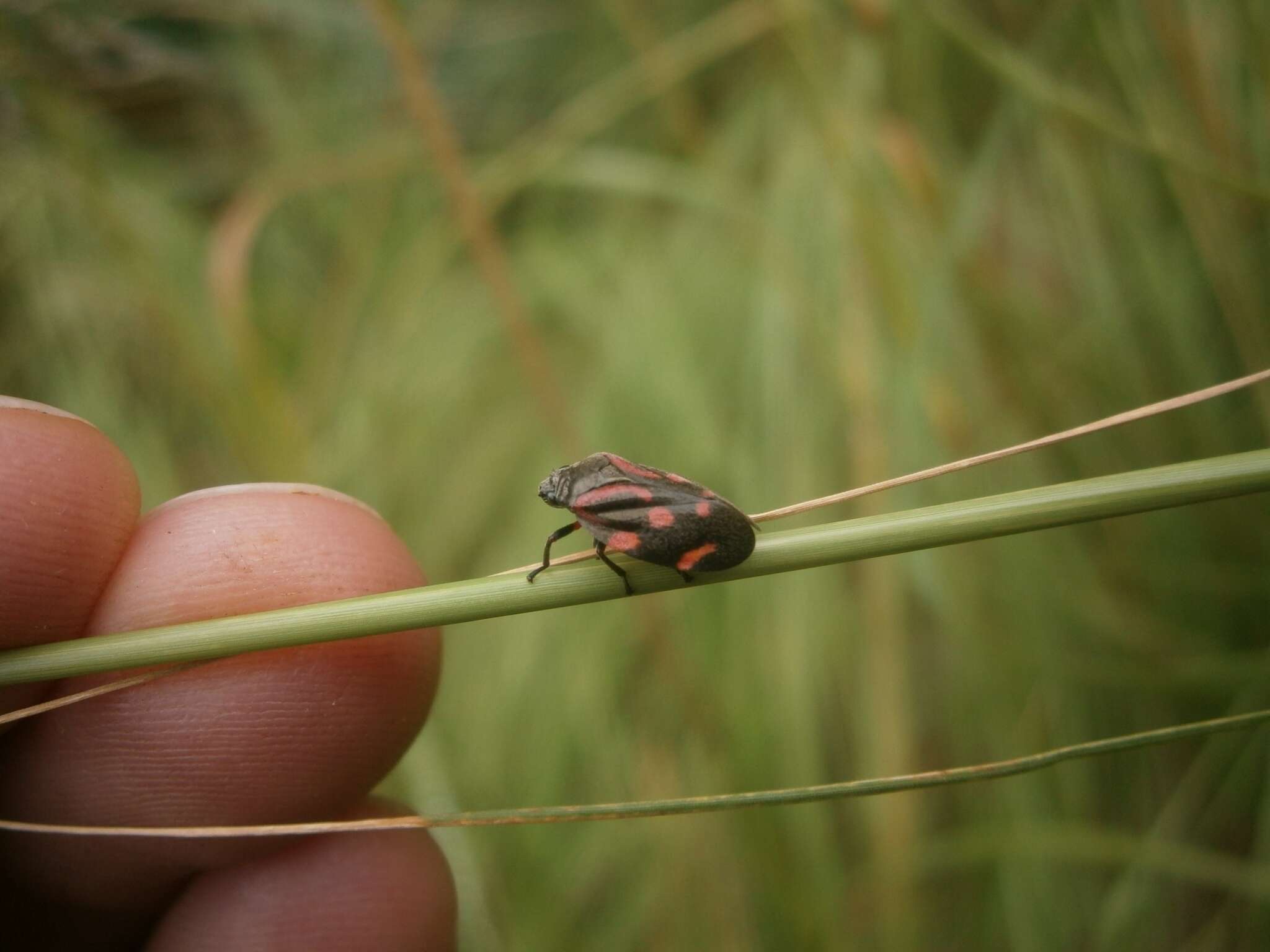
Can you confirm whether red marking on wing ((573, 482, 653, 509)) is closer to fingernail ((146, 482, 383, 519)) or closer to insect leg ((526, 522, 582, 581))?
insect leg ((526, 522, 582, 581))

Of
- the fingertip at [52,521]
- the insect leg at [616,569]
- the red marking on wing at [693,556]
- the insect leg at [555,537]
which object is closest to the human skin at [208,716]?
the fingertip at [52,521]

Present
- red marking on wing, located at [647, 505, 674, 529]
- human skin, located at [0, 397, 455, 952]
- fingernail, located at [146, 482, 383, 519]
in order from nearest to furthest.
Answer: red marking on wing, located at [647, 505, 674, 529] → human skin, located at [0, 397, 455, 952] → fingernail, located at [146, 482, 383, 519]

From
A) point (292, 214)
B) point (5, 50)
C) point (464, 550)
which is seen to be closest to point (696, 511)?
point (464, 550)

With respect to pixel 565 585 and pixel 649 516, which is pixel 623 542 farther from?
pixel 565 585

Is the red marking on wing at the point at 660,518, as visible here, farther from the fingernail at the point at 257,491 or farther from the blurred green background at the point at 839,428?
the blurred green background at the point at 839,428

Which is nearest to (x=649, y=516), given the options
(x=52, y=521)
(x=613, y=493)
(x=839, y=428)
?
(x=613, y=493)

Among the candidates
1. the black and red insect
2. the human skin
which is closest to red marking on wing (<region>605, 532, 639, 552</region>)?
the black and red insect
